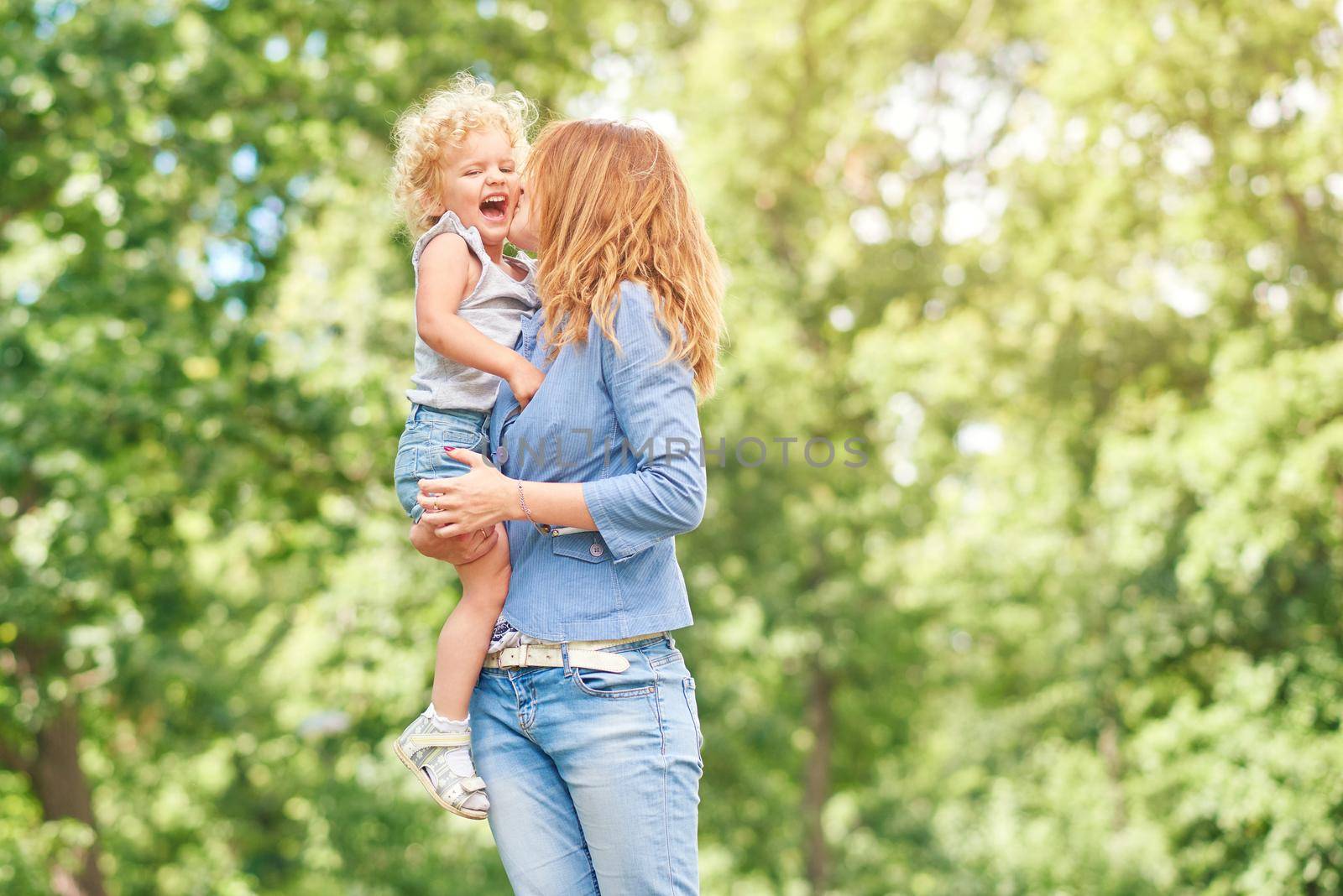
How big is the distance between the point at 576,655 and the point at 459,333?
546 millimetres

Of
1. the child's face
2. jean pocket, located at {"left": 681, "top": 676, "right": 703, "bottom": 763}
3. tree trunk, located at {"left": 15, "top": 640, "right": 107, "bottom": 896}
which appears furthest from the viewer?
tree trunk, located at {"left": 15, "top": 640, "right": 107, "bottom": 896}

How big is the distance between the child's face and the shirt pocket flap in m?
0.60

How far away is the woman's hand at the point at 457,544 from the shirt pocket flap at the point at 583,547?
0.43ft

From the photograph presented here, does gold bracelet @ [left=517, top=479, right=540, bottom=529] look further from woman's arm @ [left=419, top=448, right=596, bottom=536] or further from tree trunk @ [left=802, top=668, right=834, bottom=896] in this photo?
tree trunk @ [left=802, top=668, right=834, bottom=896]

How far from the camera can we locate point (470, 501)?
180cm

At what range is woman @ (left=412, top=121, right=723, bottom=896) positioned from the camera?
179cm

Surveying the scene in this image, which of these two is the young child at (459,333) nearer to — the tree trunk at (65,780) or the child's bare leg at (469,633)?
the child's bare leg at (469,633)

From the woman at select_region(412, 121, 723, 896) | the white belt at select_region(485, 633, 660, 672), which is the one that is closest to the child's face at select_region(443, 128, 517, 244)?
the woman at select_region(412, 121, 723, 896)

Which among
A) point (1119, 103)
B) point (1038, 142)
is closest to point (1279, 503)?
point (1119, 103)

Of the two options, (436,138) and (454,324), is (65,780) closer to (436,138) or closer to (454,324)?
(436,138)

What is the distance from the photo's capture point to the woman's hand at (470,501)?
70.6 inches

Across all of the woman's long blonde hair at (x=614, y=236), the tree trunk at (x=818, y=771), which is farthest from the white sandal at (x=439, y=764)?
the tree trunk at (x=818, y=771)

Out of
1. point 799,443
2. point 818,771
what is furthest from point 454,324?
point 818,771

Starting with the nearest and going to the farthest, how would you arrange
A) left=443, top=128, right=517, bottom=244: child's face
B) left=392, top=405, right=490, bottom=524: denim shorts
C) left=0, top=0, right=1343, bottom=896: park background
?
left=392, top=405, right=490, bottom=524: denim shorts → left=443, top=128, right=517, bottom=244: child's face → left=0, top=0, right=1343, bottom=896: park background
